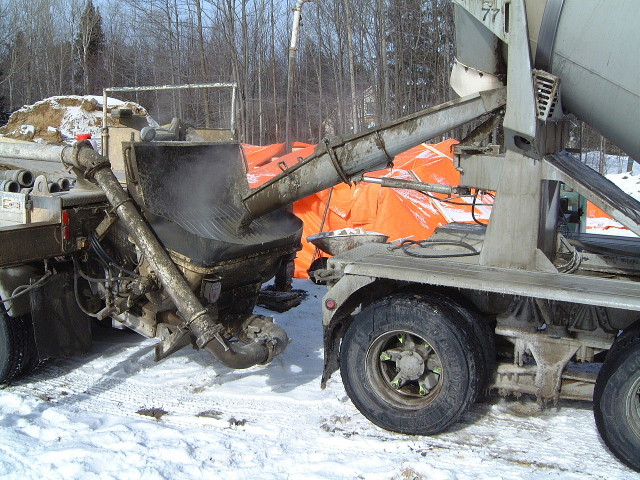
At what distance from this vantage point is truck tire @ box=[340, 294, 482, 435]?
4.31 metres

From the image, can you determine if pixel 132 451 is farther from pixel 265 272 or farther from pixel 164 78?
pixel 164 78

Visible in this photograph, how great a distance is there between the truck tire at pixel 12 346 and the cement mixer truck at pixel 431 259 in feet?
0.04

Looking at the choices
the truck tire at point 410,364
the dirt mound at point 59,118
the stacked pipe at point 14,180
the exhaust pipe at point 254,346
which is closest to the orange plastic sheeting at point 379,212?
the exhaust pipe at point 254,346

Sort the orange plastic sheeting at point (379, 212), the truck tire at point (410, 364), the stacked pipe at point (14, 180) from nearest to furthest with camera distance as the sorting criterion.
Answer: the truck tire at point (410, 364) < the stacked pipe at point (14, 180) < the orange plastic sheeting at point (379, 212)

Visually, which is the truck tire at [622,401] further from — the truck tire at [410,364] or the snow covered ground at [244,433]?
the truck tire at [410,364]

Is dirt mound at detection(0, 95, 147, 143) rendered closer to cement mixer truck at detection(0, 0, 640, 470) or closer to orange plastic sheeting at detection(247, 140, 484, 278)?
orange plastic sheeting at detection(247, 140, 484, 278)

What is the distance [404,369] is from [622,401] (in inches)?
55.7

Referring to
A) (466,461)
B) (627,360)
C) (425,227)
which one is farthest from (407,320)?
(425,227)

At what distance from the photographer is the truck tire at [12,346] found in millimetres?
5223

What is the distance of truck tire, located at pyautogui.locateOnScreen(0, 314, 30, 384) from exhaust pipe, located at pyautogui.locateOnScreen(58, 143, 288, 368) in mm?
1309

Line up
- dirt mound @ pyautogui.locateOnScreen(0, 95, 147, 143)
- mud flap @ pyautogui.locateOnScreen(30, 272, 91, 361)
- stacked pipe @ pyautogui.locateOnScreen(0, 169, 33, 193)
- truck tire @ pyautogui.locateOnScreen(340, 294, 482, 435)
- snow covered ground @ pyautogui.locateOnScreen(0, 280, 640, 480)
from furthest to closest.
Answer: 1. dirt mound @ pyautogui.locateOnScreen(0, 95, 147, 143)
2. stacked pipe @ pyautogui.locateOnScreen(0, 169, 33, 193)
3. mud flap @ pyautogui.locateOnScreen(30, 272, 91, 361)
4. truck tire @ pyautogui.locateOnScreen(340, 294, 482, 435)
5. snow covered ground @ pyautogui.locateOnScreen(0, 280, 640, 480)

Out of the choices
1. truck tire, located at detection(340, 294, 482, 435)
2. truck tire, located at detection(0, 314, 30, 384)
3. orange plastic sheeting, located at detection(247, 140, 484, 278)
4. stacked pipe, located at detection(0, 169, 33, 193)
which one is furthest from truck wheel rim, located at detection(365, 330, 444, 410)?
orange plastic sheeting, located at detection(247, 140, 484, 278)

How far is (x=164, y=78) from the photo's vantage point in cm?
3108

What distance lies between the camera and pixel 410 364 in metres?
4.55
